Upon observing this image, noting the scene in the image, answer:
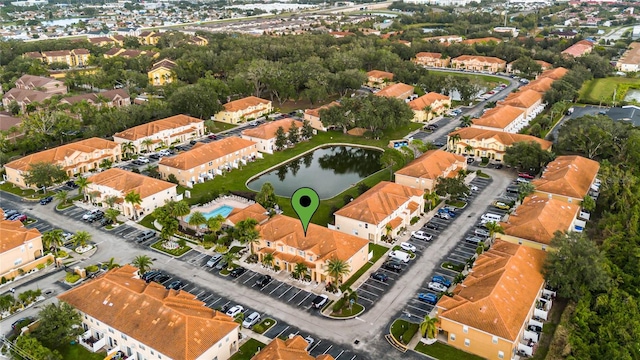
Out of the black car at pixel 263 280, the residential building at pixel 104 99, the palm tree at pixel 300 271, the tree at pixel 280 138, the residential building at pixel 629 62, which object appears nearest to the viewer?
the palm tree at pixel 300 271

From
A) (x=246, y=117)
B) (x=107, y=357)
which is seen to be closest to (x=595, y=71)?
(x=246, y=117)

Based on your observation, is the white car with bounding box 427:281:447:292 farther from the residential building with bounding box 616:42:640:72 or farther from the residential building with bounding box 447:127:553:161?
the residential building with bounding box 616:42:640:72

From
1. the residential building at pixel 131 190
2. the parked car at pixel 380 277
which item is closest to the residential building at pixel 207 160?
the residential building at pixel 131 190

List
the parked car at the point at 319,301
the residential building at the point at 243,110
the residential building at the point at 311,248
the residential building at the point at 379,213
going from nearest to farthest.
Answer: the parked car at the point at 319,301 → the residential building at the point at 311,248 → the residential building at the point at 379,213 → the residential building at the point at 243,110

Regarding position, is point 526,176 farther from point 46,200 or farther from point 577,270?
point 46,200

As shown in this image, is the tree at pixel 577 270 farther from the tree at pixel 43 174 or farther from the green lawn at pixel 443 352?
the tree at pixel 43 174

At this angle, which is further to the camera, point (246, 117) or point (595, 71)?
point (595, 71)

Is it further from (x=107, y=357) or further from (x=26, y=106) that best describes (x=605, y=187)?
(x=26, y=106)

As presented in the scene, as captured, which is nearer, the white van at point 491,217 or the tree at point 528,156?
the white van at point 491,217
